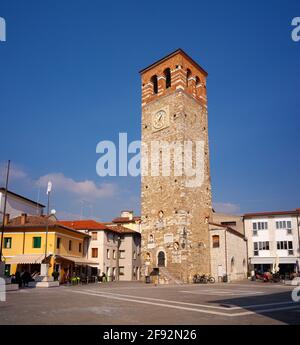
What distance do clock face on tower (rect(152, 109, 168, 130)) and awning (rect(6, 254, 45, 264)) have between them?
16965 millimetres

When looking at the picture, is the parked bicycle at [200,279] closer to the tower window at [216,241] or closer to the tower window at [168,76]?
the tower window at [216,241]

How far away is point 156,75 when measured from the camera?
38344mm

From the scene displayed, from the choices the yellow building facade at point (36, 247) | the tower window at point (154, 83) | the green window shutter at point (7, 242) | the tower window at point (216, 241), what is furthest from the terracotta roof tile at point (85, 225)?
the tower window at point (154, 83)

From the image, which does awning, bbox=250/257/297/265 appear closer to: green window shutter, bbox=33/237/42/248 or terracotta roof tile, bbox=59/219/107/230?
terracotta roof tile, bbox=59/219/107/230

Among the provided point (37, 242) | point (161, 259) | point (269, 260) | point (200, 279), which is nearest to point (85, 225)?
point (37, 242)

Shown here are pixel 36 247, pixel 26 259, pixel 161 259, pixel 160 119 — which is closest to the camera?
pixel 26 259

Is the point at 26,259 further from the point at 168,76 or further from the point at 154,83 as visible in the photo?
the point at 168,76

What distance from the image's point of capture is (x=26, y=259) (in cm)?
3259

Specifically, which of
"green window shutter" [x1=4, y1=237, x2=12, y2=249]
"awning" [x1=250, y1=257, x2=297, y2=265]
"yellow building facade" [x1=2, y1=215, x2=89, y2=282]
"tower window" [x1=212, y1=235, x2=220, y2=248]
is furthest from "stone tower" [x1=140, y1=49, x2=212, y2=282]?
"green window shutter" [x1=4, y1=237, x2=12, y2=249]

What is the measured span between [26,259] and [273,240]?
28223 millimetres

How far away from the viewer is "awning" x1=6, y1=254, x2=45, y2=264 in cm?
3212
